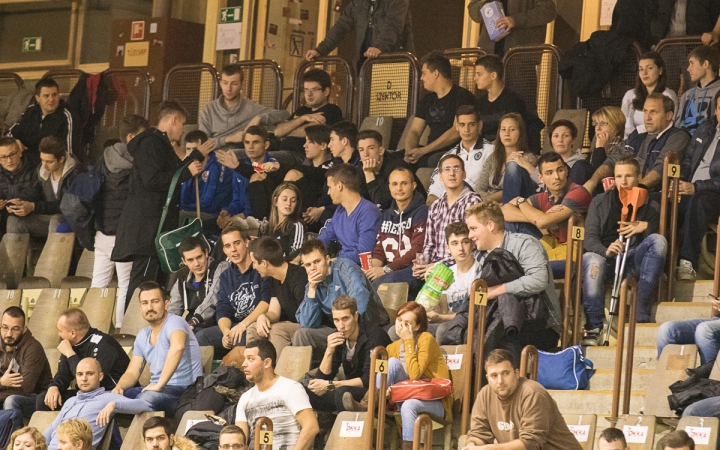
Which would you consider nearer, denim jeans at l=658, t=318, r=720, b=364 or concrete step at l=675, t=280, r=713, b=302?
denim jeans at l=658, t=318, r=720, b=364

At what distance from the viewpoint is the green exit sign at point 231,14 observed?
13.8 m

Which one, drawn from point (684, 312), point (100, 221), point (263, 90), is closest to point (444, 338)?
point (684, 312)

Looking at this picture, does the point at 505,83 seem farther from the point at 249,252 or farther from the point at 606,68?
the point at 249,252

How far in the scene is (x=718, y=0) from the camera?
1020 centimetres

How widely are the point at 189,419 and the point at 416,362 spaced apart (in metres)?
1.46

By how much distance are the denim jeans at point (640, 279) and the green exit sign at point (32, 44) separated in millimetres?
9241

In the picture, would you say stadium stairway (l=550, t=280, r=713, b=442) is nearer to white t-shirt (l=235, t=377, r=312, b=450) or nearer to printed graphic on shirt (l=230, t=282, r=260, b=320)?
white t-shirt (l=235, t=377, r=312, b=450)

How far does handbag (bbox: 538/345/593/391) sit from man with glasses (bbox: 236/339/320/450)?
132 centimetres

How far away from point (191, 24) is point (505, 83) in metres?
4.59

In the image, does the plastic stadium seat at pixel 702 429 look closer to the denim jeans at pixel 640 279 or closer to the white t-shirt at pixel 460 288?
the denim jeans at pixel 640 279

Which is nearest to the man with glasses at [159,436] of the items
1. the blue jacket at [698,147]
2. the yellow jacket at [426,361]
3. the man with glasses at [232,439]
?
the man with glasses at [232,439]

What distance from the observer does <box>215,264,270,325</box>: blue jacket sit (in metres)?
8.84

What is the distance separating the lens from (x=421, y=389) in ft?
23.0

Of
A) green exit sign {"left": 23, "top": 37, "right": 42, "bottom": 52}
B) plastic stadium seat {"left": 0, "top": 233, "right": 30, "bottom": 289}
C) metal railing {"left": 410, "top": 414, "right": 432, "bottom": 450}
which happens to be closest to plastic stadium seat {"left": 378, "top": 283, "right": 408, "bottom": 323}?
metal railing {"left": 410, "top": 414, "right": 432, "bottom": 450}
